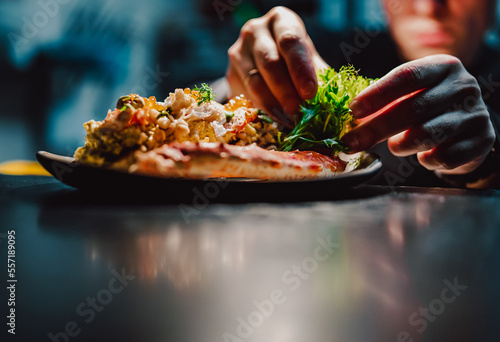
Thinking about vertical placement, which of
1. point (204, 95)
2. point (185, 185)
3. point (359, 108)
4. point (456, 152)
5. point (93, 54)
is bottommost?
point (456, 152)

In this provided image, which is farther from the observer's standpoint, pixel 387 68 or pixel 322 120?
pixel 387 68

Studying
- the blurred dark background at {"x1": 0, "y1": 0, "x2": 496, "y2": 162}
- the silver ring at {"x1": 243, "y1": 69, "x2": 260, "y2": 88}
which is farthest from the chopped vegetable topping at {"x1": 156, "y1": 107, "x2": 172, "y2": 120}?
the blurred dark background at {"x1": 0, "y1": 0, "x2": 496, "y2": 162}

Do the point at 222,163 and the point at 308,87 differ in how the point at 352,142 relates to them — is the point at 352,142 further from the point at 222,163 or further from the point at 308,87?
the point at 222,163

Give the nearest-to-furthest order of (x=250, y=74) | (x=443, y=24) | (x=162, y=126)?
(x=162, y=126) < (x=250, y=74) < (x=443, y=24)

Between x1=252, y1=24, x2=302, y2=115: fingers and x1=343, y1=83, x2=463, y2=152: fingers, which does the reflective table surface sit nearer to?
x1=343, y1=83, x2=463, y2=152: fingers

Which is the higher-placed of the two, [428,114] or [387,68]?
[387,68]

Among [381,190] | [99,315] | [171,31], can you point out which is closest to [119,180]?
[99,315]

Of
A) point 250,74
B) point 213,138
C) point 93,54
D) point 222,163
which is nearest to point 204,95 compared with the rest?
point 213,138

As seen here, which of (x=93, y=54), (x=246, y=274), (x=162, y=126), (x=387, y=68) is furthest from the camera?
(x=93, y=54)
